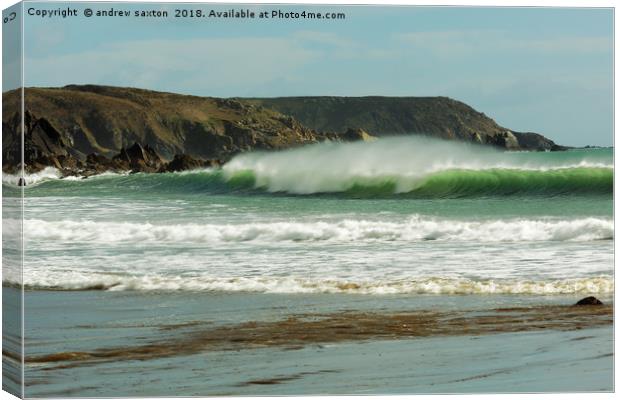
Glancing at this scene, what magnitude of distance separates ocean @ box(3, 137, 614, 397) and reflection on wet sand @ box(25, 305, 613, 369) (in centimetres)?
5

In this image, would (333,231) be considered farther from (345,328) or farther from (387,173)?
(345,328)

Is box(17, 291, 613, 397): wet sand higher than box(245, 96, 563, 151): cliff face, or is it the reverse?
box(245, 96, 563, 151): cliff face

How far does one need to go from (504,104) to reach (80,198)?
4.03 metres

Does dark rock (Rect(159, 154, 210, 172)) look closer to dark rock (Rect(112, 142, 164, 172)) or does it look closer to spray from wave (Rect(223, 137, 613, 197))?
dark rock (Rect(112, 142, 164, 172))

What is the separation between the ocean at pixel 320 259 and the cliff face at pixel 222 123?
17cm

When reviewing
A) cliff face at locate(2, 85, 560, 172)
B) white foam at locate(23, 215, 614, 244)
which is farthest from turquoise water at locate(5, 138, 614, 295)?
cliff face at locate(2, 85, 560, 172)

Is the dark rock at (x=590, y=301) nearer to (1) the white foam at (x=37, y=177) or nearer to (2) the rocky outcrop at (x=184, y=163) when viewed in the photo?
(2) the rocky outcrop at (x=184, y=163)

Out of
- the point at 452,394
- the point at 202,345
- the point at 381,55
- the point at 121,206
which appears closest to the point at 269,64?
the point at 381,55

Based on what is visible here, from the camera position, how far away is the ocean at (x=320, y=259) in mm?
11148

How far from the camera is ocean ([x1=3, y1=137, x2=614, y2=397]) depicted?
1115cm

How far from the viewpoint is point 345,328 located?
448 inches

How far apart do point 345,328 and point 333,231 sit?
3.32 ft

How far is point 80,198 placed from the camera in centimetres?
1176

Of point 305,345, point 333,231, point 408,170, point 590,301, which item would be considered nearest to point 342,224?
point 333,231
